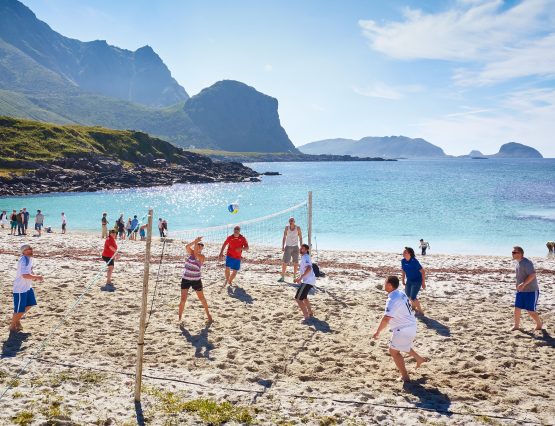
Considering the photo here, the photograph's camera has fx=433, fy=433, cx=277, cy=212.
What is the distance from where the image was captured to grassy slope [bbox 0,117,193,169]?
6756 centimetres

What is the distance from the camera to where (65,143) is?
248ft

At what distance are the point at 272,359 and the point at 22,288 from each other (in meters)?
4.71

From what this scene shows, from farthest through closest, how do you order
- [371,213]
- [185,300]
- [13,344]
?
[371,213] < [185,300] < [13,344]

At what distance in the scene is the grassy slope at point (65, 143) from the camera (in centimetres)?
6756

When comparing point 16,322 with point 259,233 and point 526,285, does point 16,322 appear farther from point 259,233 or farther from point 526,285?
point 259,233

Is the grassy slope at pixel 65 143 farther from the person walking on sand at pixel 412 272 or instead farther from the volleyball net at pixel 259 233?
the person walking on sand at pixel 412 272

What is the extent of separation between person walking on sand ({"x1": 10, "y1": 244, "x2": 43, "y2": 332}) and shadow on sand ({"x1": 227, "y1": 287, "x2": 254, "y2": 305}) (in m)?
4.52

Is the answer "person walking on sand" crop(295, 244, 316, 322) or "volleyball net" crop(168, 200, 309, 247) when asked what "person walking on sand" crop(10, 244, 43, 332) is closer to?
"person walking on sand" crop(295, 244, 316, 322)

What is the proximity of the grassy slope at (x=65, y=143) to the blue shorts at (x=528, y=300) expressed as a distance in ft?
222

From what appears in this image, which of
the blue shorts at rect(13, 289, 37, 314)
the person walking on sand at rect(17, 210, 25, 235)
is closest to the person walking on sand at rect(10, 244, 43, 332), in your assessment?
the blue shorts at rect(13, 289, 37, 314)

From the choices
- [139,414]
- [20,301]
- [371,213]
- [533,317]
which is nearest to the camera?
[139,414]

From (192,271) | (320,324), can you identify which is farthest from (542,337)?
(192,271)

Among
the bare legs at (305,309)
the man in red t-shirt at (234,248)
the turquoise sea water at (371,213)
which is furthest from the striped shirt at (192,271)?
the turquoise sea water at (371,213)

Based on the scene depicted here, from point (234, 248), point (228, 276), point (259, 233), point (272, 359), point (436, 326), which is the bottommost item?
point (259, 233)
